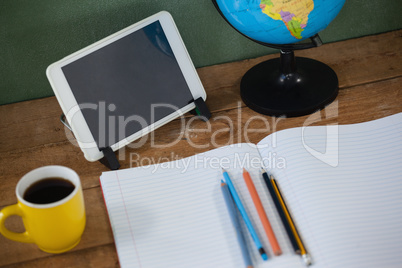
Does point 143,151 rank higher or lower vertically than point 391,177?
lower

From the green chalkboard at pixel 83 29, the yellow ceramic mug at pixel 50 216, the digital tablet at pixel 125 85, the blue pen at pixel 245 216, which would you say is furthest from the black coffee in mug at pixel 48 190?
the green chalkboard at pixel 83 29

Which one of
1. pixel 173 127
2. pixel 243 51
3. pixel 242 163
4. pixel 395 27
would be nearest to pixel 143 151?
pixel 173 127

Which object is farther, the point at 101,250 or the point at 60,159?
the point at 60,159

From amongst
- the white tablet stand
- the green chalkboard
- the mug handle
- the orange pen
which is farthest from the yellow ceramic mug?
the green chalkboard

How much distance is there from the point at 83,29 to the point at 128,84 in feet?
0.74

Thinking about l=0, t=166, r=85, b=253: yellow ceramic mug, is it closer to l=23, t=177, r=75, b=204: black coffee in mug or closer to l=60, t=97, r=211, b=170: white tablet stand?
l=23, t=177, r=75, b=204: black coffee in mug

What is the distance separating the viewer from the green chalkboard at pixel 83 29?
3.45 feet

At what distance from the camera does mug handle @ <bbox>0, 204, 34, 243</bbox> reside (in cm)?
72

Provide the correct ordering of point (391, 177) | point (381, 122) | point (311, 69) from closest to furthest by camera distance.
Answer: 1. point (391, 177)
2. point (381, 122)
3. point (311, 69)

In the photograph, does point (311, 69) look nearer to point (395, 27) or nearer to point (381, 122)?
point (381, 122)

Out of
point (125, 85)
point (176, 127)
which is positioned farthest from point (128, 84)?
point (176, 127)

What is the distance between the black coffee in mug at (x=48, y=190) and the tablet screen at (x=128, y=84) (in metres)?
0.18

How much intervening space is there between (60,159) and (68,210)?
0.91ft

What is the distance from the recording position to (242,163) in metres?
0.89
